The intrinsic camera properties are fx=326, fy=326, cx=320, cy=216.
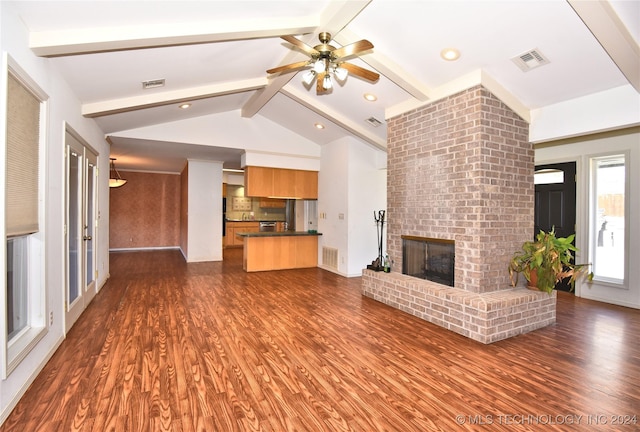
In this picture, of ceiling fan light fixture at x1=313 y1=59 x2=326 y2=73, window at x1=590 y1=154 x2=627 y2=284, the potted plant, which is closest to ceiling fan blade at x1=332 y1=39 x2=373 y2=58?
ceiling fan light fixture at x1=313 y1=59 x2=326 y2=73

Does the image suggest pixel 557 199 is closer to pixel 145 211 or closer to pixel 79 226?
pixel 79 226

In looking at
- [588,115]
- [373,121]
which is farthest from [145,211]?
[588,115]

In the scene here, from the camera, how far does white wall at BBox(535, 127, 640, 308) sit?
456cm

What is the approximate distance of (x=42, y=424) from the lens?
6.49 feet

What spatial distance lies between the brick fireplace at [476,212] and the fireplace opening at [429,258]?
5.9 inches

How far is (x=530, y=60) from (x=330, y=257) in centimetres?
509

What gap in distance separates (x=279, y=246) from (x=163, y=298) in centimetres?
299

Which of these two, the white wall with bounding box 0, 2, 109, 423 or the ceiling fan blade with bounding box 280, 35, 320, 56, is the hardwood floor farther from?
the ceiling fan blade with bounding box 280, 35, 320, 56

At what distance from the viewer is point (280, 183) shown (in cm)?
765

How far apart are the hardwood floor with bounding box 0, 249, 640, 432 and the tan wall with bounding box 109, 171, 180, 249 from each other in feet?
23.6

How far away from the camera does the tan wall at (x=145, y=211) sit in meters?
10.7

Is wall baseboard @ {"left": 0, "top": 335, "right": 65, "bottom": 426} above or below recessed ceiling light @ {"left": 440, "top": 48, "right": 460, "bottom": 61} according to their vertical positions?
below

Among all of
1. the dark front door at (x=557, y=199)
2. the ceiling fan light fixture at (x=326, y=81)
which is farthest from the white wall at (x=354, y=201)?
the ceiling fan light fixture at (x=326, y=81)

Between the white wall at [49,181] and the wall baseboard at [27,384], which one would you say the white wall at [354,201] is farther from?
the wall baseboard at [27,384]
